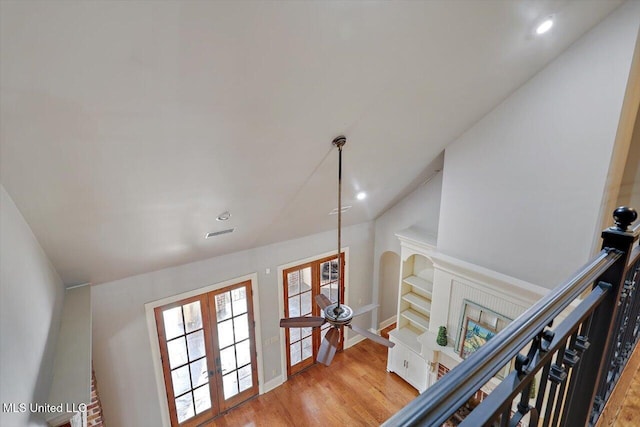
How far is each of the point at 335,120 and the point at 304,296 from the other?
400 centimetres

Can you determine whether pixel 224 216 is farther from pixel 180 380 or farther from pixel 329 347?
pixel 180 380

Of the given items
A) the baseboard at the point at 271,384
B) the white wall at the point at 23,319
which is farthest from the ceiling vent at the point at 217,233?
the baseboard at the point at 271,384

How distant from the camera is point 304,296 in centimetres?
605

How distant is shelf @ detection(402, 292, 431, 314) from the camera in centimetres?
572

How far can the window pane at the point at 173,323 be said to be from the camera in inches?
181

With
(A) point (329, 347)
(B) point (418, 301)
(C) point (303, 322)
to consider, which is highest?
(C) point (303, 322)

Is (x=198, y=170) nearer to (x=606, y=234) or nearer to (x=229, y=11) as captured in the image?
(x=229, y=11)

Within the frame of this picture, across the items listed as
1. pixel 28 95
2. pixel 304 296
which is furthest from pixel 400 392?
pixel 28 95

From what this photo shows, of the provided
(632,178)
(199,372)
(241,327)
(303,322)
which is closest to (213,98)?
(303,322)

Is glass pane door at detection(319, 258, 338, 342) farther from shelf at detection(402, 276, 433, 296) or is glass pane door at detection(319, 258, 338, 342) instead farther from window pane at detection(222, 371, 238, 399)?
window pane at detection(222, 371, 238, 399)

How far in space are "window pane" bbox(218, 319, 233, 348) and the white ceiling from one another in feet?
5.60

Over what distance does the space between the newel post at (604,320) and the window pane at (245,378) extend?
5.08 meters

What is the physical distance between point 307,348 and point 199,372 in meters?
2.06

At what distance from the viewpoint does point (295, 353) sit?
6152 mm
